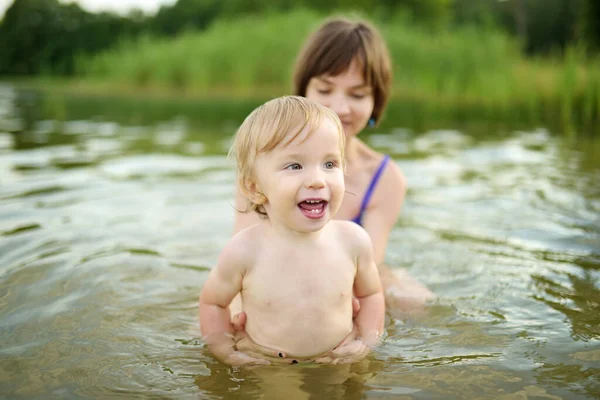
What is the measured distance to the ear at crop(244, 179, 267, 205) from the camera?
223 cm

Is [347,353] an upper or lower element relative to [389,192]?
lower

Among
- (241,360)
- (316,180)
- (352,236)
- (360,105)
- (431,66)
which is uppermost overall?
(360,105)

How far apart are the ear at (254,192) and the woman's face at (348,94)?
0.99 metres

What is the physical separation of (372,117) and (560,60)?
27.6ft

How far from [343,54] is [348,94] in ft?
0.67

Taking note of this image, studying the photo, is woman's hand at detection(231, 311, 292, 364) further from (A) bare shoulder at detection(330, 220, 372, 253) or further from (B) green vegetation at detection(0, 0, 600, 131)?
(B) green vegetation at detection(0, 0, 600, 131)

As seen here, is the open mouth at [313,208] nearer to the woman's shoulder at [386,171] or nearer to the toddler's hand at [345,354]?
the toddler's hand at [345,354]

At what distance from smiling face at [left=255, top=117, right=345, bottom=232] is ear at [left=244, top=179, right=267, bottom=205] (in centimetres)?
10

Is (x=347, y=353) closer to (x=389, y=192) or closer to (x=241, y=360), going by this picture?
(x=241, y=360)

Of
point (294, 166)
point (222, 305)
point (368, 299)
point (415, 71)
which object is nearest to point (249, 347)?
point (222, 305)

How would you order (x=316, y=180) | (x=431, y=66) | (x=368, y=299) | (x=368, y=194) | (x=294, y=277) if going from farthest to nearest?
(x=431, y=66)
(x=368, y=194)
(x=368, y=299)
(x=294, y=277)
(x=316, y=180)

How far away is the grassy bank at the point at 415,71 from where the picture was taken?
907cm

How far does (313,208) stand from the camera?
2.08m

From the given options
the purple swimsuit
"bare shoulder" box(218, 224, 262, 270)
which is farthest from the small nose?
the purple swimsuit
